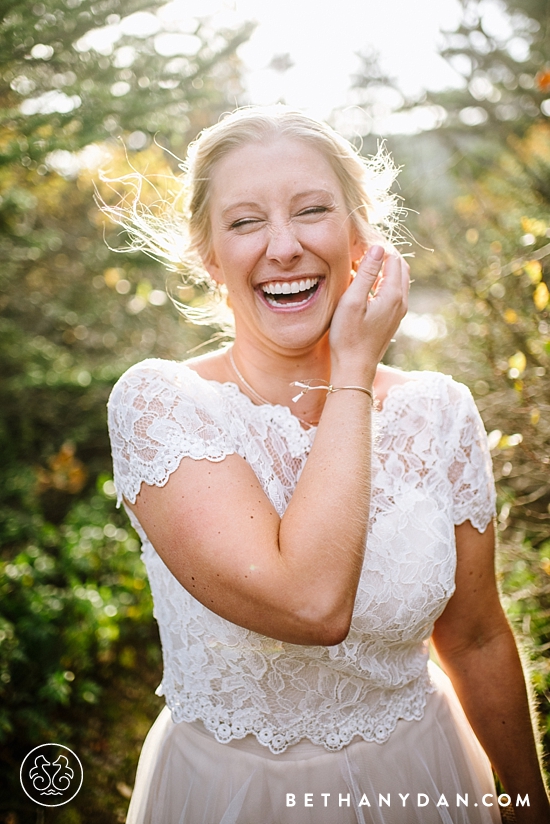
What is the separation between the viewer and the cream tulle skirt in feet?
5.23

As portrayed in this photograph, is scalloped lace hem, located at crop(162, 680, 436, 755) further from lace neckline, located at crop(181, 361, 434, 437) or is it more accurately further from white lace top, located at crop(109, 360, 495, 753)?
lace neckline, located at crop(181, 361, 434, 437)

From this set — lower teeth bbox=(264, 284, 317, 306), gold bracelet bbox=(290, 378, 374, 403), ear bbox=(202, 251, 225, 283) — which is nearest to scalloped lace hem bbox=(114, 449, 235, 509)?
gold bracelet bbox=(290, 378, 374, 403)

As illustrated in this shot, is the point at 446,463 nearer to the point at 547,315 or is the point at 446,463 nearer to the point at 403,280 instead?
the point at 403,280

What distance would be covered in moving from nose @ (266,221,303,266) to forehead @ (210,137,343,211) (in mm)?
89

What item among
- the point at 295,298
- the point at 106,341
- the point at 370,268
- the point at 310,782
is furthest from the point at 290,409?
the point at 106,341

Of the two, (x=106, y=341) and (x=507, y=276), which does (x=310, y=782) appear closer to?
(x=507, y=276)

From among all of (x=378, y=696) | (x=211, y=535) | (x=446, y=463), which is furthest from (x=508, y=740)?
(x=211, y=535)

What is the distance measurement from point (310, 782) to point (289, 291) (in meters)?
1.31

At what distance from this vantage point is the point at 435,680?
1868 mm

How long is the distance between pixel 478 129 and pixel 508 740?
23.9 feet

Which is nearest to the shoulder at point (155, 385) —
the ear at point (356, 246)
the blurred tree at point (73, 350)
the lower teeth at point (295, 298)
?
the lower teeth at point (295, 298)

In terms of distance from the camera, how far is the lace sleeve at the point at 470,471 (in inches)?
69.4

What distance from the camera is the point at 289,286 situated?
1.72 meters

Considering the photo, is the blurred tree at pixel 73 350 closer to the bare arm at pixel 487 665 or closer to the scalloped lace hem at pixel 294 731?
the scalloped lace hem at pixel 294 731
